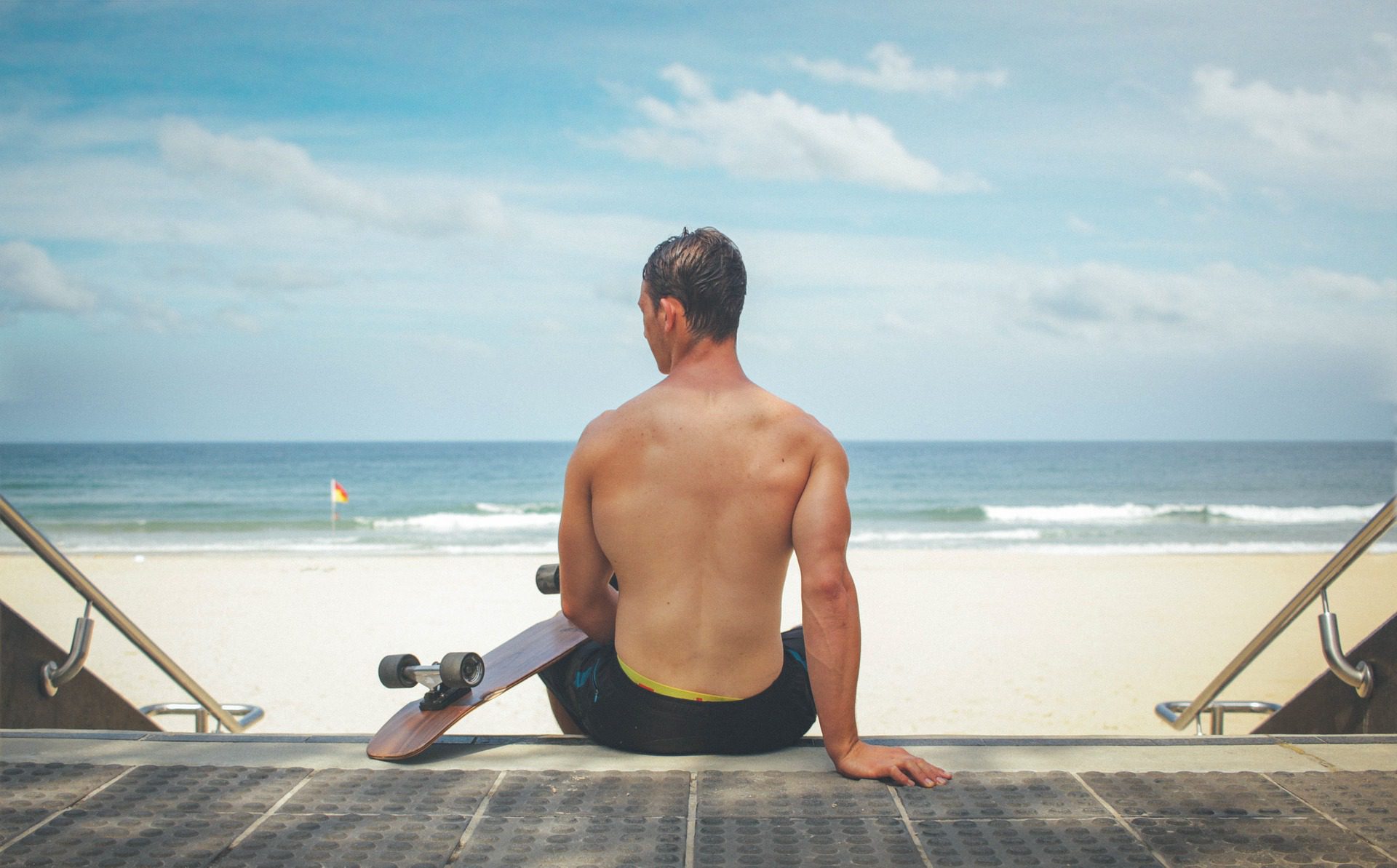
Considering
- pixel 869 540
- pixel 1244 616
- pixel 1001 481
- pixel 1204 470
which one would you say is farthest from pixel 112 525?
pixel 1204 470

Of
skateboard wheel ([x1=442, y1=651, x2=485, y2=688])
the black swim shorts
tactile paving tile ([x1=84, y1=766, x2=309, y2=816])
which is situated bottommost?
tactile paving tile ([x1=84, y1=766, x2=309, y2=816])

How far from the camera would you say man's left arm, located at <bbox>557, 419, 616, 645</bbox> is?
2664mm

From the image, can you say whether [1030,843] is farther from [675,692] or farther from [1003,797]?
[675,692]

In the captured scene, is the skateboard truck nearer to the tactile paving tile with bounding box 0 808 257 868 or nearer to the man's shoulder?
the tactile paving tile with bounding box 0 808 257 868

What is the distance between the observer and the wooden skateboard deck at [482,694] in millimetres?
2836

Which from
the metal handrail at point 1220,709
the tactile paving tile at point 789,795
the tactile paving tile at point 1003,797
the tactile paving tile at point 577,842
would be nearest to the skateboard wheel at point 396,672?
the tactile paving tile at point 577,842

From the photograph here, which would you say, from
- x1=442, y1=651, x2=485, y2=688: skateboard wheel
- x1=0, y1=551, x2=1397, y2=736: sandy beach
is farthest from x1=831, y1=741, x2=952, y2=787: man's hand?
x1=0, y1=551, x2=1397, y2=736: sandy beach

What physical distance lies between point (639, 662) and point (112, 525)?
27770mm

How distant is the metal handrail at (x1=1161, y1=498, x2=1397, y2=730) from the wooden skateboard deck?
96.2 inches

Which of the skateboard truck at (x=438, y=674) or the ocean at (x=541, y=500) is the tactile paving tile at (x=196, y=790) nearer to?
the skateboard truck at (x=438, y=674)

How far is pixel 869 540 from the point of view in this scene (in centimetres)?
2288

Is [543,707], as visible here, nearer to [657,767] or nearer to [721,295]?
[657,767]

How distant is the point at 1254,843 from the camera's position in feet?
7.39

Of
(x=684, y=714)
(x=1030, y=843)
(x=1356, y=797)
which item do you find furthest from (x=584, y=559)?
(x=1356, y=797)
